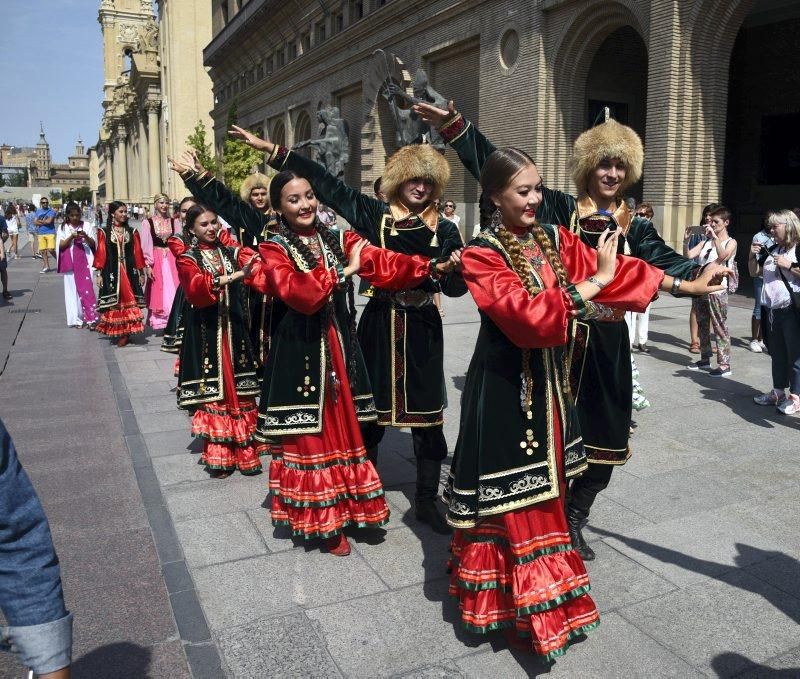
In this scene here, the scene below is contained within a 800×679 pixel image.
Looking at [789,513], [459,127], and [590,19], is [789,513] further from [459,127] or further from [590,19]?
[590,19]

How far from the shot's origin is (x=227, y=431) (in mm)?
5469

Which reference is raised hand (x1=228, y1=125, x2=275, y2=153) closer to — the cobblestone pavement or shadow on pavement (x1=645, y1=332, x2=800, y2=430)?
the cobblestone pavement

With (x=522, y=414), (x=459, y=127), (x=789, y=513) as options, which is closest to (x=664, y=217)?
(x=789, y=513)

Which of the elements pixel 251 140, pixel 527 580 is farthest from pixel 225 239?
pixel 527 580

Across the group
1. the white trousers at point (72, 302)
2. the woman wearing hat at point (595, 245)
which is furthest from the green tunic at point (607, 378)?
the white trousers at point (72, 302)

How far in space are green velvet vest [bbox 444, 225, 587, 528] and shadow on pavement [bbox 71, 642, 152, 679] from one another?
1.49 metres

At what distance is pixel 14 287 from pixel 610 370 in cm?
1813

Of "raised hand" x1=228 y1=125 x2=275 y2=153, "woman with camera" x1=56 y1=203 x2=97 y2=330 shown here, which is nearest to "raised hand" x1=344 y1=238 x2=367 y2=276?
"raised hand" x1=228 y1=125 x2=275 y2=153

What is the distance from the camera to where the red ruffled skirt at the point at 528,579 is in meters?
2.92

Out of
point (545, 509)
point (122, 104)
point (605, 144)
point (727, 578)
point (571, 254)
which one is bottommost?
point (727, 578)

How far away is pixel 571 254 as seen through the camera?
3.21 meters

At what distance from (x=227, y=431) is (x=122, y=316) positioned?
632 centimetres

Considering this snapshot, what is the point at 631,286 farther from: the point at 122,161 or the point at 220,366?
the point at 122,161

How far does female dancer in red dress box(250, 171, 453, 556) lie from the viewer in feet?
13.2
